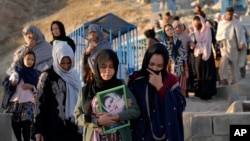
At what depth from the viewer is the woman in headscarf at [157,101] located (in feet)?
18.2

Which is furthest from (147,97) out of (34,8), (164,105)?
(34,8)

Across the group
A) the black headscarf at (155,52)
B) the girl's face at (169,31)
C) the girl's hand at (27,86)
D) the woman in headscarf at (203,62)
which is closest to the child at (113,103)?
the black headscarf at (155,52)

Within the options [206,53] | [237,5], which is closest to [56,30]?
[206,53]

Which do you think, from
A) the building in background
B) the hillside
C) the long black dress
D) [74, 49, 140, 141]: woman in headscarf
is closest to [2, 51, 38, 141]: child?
the long black dress

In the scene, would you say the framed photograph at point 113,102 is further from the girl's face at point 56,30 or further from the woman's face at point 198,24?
the woman's face at point 198,24

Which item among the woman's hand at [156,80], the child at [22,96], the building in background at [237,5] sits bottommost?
the child at [22,96]

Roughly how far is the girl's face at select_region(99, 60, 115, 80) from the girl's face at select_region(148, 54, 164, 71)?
11.4 inches

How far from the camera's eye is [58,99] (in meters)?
6.61

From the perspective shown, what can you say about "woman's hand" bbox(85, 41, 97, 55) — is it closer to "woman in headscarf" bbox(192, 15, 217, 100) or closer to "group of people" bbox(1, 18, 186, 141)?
"group of people" bbox(1, 18, 186, 141)

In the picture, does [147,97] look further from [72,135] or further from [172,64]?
[172,64]

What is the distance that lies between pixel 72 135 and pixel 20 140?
1.91 m

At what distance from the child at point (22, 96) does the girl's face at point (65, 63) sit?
1770mm

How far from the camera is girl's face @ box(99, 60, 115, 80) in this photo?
5.61 metres

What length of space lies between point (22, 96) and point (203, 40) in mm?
4851
